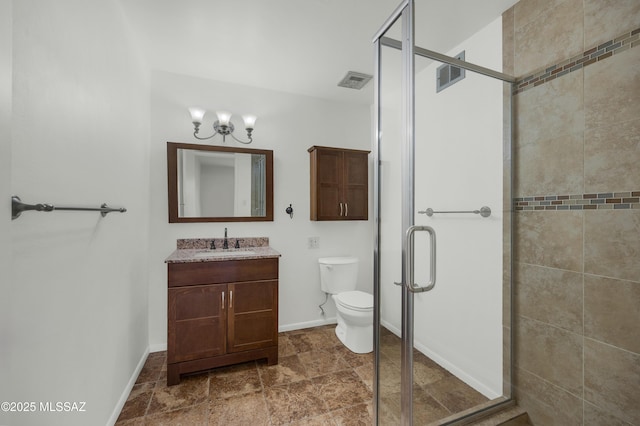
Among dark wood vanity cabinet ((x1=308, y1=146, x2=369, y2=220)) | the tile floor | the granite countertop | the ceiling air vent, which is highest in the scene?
the ceiling air vent

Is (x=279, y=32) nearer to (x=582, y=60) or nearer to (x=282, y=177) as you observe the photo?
(x=282, y=177)

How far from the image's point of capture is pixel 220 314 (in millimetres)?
1935

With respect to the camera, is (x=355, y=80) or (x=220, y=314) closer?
(x=220, y=314)

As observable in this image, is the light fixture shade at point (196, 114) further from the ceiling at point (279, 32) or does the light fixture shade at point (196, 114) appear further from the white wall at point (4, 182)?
the white wall at point (4, 182)

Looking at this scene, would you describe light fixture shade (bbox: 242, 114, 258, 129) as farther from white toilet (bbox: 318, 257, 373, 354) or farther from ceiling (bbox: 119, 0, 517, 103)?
white toilet (bbox: 318, 257, 373, 354)

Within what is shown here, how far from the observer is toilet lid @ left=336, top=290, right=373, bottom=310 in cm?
216

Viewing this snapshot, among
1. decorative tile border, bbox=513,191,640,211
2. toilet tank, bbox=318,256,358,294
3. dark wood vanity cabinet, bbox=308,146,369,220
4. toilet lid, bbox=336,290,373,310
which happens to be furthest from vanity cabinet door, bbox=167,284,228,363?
decorative tile border, bbox=513,191,640,211

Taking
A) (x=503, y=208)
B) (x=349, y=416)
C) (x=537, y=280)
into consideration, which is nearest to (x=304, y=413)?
(x=349, y=416)

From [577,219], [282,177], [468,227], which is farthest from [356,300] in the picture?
[577,219]

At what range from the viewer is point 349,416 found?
1.57 metres

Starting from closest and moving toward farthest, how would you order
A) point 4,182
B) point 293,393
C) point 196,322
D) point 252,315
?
point 4,182, point 293,393, point 196,322, point 252,315

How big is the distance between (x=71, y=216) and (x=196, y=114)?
1.50 metres

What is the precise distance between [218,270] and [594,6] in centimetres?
254

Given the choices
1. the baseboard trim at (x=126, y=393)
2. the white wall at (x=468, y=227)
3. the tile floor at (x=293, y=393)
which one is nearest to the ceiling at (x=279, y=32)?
the white wall at (x=468, y=227)
